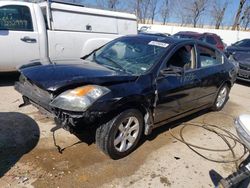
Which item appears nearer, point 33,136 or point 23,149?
point 23,149

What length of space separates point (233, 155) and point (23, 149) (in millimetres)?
3057

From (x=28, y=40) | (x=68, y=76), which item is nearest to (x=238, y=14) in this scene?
(x=28, y=40)

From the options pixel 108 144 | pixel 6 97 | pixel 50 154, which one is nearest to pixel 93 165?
pixel 108 144

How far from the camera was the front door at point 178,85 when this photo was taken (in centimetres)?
384

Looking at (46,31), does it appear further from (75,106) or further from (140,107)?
(75,106)

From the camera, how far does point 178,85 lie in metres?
4.08

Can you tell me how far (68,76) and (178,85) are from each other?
175 centimetres

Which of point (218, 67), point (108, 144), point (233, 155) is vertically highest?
point (218, 67)

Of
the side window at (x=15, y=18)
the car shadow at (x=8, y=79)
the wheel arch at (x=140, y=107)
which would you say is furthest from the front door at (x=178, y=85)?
the car shadow at (x=8, y=79)

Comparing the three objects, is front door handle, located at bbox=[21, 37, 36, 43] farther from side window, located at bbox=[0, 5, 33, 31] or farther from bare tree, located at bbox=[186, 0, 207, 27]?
bare tree, located at bbox=[186, 0, 207, 27]

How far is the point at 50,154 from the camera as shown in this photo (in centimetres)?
350

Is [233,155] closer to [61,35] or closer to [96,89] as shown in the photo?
[96,89]

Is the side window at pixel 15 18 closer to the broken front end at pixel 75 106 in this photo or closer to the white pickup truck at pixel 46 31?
the white pickup truck at pixel 46 31

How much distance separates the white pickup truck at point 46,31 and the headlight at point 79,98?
2597 mm
